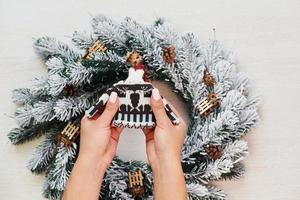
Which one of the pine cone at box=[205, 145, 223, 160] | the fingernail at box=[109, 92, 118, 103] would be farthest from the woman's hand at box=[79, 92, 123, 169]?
the pine cone at box=[205, 145, 223, 160]

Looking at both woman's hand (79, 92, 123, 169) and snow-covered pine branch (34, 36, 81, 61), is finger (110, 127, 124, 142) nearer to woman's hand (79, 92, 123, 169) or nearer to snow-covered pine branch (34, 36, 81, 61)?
woman's hand (79, 92, 123, 169)

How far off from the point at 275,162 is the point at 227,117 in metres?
0.17

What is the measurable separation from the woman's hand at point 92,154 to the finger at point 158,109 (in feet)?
0.23

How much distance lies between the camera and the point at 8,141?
1212 mm

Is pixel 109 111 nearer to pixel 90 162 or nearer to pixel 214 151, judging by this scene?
pixel 90 162

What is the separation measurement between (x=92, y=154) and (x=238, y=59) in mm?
413

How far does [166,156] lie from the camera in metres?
0.99

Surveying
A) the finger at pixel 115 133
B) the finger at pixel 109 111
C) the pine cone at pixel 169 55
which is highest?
the pine cone at pixel 169 55

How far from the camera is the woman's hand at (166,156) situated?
96 centimetres

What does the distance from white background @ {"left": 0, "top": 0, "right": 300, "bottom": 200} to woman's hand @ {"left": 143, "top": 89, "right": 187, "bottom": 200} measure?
18cm

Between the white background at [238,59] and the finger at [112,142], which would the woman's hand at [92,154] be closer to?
the finger at [112,142]

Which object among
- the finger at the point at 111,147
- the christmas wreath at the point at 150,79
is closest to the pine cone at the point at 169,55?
the christmas wreath at the point at 150,79

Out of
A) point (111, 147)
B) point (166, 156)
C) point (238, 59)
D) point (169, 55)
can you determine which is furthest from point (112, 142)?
point (238, 59)

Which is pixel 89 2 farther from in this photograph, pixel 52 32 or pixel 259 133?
pixel 259 133
